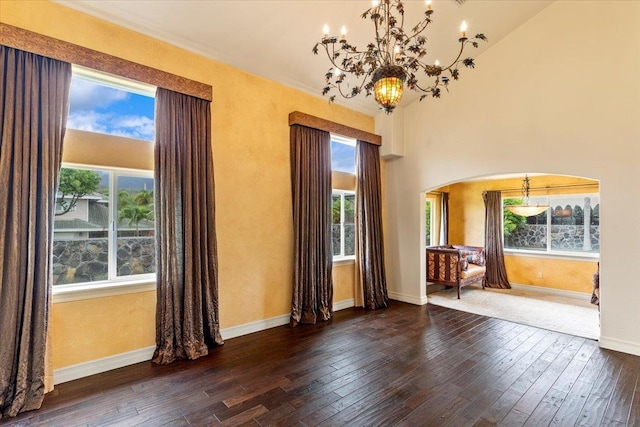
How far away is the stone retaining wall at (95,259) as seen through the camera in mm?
→ 3012

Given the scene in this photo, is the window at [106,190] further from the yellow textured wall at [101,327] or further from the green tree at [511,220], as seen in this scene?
the green tree at [511,220]

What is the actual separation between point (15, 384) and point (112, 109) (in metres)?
2.61

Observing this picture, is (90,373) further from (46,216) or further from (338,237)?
(338,237)

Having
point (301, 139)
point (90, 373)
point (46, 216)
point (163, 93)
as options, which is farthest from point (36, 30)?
point (90, 373)

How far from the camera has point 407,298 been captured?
5840mm

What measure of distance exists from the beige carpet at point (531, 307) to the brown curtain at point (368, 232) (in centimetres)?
119

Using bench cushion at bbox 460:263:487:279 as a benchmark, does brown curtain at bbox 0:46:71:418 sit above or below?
above

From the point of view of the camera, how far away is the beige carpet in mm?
4570

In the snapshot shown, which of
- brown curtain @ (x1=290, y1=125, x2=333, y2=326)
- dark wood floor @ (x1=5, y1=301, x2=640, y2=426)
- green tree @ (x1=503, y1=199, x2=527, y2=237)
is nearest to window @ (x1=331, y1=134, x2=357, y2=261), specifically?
brown curtain @ (x1=290, y1=125, x2=333, y2=326)

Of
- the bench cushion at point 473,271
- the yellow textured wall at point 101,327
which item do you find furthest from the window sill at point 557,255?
the yellow textured wall at point 101,327

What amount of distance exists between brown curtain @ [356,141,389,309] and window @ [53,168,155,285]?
3278mm

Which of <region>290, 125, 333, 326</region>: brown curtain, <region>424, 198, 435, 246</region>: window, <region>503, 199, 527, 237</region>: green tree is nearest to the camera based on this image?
<region>290, 125, 333, 326</region>: brown curtain

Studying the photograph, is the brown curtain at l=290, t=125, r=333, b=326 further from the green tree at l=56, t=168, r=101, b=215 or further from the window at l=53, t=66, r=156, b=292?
the green tree at l=56, t=168, r=101, b=215

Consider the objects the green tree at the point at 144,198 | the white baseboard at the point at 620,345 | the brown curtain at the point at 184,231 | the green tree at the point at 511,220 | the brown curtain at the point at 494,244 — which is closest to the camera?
the brown curtain at the point at 184,231
